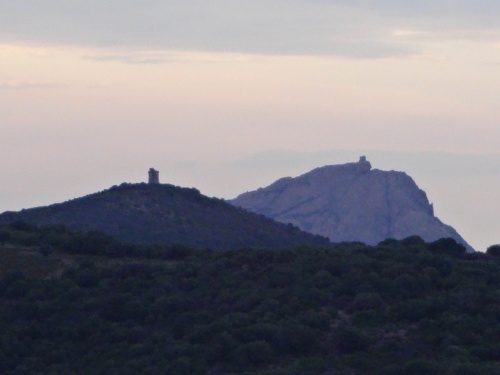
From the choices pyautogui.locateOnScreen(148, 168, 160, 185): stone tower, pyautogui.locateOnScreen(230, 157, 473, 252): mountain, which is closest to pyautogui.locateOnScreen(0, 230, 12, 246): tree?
pyautogui.locateOnScreen(148, 168, 160, 185): stone tower

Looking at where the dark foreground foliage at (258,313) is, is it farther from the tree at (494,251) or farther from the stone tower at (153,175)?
the stone tower at (153,175)

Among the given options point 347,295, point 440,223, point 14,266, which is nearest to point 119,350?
point 347,295

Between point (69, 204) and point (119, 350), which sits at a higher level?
point (69, 204)

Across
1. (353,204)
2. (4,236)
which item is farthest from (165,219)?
(353,204)

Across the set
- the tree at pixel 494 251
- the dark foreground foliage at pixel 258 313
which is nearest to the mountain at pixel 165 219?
the tree at pixel 494 251

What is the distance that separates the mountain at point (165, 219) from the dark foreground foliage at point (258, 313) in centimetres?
2969

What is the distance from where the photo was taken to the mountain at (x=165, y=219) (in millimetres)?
73750

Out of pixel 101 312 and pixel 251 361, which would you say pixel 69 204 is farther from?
pixel 251 361

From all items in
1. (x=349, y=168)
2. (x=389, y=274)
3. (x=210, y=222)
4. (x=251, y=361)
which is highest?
(x=349, y=168)

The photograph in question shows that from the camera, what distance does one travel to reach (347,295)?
120ft

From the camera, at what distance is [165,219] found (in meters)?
76.9

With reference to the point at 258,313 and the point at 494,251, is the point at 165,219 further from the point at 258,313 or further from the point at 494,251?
the point at 258,313

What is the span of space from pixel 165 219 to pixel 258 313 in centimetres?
4239

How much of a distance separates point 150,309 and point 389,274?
7.09 meters
